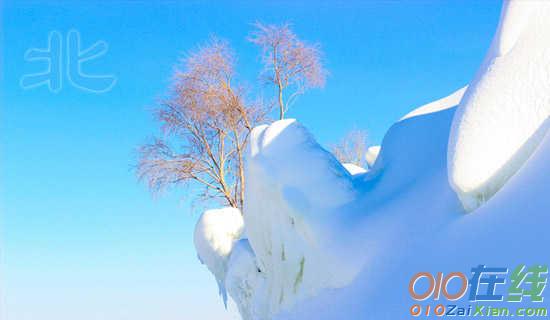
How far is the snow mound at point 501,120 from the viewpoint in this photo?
3197 millimetres

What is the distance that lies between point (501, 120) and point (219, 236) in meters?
4.99

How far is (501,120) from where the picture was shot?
321 cm

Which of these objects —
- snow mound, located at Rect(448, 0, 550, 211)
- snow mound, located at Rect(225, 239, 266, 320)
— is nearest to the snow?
snow mound, located at Rect(448, 0, 550, 211)

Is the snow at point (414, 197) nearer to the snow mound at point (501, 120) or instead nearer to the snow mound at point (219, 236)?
the snow mound at point (501, 120)

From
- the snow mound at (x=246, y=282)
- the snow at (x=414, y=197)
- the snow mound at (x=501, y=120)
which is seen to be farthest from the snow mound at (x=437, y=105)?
the snow mound at (x=246, y=282)

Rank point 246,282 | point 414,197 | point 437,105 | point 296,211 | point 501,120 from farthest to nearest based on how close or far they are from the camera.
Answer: point 246,282
point 437,105
point 296,211
point 414,197
point 501,120

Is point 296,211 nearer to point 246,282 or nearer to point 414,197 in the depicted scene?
point 414,197

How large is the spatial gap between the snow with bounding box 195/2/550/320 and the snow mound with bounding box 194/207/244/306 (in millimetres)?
2210

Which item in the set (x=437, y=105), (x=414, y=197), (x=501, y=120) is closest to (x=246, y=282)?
(x=437, y=105)

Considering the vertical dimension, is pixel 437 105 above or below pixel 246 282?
above

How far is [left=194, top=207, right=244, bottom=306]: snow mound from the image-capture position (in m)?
7.65

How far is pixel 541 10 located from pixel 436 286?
1724 mm

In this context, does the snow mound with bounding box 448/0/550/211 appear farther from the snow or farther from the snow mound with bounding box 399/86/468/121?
the snow mound with bounding box 399/86/468/121

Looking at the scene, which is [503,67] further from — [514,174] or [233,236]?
[233,236]
